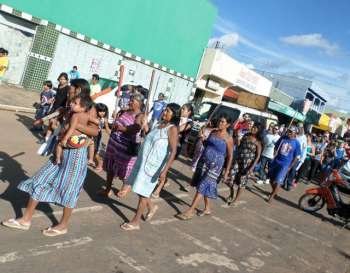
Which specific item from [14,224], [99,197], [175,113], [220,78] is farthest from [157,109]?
[220,78]

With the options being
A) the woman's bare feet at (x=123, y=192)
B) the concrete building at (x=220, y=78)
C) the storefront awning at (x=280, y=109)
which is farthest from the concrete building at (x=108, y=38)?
the woman's bare feet at (x=123, y=192)

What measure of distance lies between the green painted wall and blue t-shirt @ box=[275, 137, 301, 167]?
9.84 meters

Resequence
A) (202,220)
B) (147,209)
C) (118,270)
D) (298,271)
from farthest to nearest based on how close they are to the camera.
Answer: (202,220)
(147,209)
(298,271)
(118,270)

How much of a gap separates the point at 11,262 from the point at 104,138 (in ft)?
27.7

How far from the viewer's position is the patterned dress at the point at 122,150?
636cm

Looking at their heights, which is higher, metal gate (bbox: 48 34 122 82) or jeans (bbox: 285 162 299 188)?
metal gate (bbox: 48 34 122 82)

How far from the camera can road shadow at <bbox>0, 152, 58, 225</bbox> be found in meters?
5.25

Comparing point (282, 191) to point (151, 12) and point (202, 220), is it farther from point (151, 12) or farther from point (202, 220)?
point (151, 12)

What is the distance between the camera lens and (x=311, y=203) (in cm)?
1007

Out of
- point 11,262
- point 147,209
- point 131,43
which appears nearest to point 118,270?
point 11,262

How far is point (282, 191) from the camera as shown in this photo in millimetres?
12664

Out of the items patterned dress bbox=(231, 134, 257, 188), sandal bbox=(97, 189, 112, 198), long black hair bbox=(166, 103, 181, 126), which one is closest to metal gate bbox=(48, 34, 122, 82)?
patterned dress bbox=(231, 134, 257, 188)

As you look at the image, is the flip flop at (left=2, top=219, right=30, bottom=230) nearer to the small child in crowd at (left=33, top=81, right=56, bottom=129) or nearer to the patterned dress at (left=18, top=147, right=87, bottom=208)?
the patterned dress at (left=18, top=147, right=87, bottom=208)

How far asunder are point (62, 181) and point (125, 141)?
192cm
